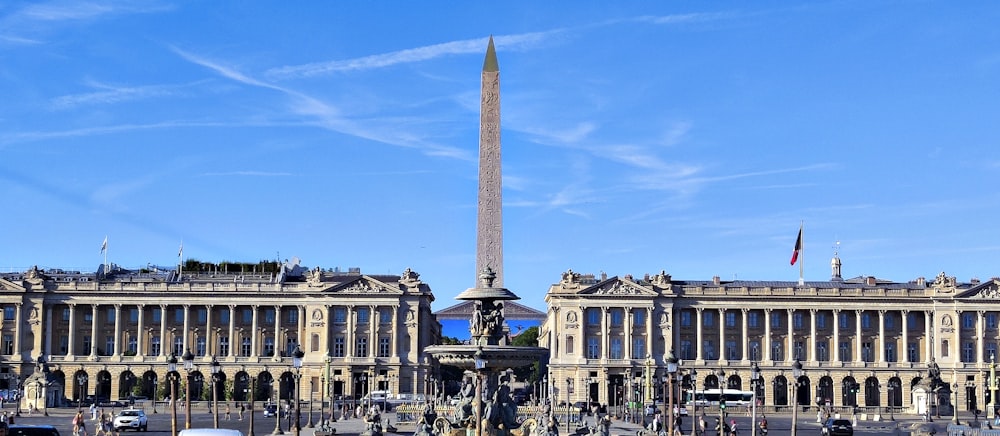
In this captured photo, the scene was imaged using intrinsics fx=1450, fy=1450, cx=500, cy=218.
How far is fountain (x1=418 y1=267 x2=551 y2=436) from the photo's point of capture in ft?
147

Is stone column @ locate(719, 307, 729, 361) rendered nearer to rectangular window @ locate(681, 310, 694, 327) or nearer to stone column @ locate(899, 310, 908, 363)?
rectangular window @ locate(681, 310, 694, 327)

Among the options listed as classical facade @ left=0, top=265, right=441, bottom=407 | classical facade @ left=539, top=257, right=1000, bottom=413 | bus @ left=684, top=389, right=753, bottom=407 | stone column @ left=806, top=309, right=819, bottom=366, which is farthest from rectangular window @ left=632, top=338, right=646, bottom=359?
classical facade @ left=0, top=265, right=441, bottom=407

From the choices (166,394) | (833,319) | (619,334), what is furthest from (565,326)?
(166,394)

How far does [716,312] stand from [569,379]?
705 inches

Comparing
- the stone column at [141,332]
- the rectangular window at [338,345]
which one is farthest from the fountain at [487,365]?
the stone column at [141,332]

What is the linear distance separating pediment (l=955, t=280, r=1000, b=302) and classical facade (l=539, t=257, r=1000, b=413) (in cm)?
9

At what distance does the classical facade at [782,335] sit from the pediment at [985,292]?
9cm

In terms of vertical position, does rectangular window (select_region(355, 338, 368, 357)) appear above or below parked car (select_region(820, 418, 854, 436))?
above

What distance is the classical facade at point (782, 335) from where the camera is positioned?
5074 inches

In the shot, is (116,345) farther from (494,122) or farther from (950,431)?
(950,431)

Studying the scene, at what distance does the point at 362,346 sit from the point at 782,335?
38225 millimetres

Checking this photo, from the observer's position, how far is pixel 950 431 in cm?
5806

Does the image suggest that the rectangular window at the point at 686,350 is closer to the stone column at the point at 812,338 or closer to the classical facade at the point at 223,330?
the stone column at the point at 812,338

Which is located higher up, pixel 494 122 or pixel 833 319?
pixel 494 122
